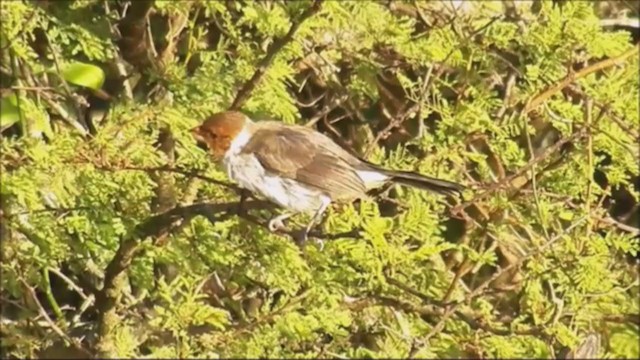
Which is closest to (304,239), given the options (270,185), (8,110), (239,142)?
(270,185)

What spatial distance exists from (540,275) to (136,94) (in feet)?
4.40

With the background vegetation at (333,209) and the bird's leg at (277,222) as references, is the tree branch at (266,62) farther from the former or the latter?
the bird's leg at (277,222)

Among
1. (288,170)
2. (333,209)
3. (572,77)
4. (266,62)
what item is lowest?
(333,209)

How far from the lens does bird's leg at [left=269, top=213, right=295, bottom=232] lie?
3.17m

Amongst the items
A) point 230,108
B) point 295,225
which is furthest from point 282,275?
point 230,108

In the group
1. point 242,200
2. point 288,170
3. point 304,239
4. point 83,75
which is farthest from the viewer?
point 83,75

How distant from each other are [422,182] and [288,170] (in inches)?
13.0

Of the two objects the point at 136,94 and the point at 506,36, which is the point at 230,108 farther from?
the point at 506,36

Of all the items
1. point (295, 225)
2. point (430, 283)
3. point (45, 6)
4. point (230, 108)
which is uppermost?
point (45, 6)

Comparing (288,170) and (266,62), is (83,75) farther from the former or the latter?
(288,170)

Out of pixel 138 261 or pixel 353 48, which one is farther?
pixel 353 48

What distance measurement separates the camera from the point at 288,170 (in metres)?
3.33

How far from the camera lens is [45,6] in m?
3.57

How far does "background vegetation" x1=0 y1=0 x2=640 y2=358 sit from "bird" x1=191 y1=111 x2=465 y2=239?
0.19 ft
